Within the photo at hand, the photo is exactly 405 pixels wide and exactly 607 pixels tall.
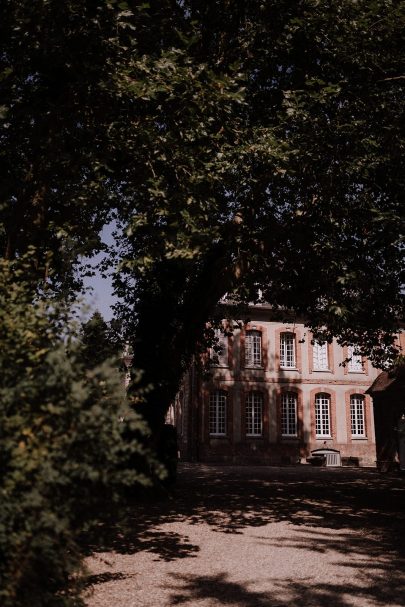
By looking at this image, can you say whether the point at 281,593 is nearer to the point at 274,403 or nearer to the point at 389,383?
the point at 389,383

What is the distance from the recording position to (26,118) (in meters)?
9.77

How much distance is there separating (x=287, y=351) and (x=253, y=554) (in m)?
27.1

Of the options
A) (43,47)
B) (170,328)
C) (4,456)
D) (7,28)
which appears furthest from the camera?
(170,328)

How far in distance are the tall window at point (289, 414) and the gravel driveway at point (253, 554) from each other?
19.3 meters

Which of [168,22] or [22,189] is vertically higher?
[168,22]

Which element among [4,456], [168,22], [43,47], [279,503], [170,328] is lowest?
[279,503]

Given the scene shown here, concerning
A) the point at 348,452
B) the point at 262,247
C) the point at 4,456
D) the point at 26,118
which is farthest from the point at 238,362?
the point at 4,456

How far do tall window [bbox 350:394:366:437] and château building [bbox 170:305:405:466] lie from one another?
0.06 m

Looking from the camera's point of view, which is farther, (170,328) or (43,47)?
(170,328)

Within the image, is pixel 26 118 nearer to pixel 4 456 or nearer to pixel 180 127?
pixel 180 127

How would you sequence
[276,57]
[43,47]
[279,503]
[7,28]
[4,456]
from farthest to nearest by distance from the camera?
[279,503] → [276,57] → [7,28] → [43,47] → [4,456]

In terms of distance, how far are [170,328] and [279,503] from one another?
17.5ft

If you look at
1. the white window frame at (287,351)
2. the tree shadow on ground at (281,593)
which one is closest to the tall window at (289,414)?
the white window frame at (287,351)

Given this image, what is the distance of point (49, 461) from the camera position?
3730 mm
